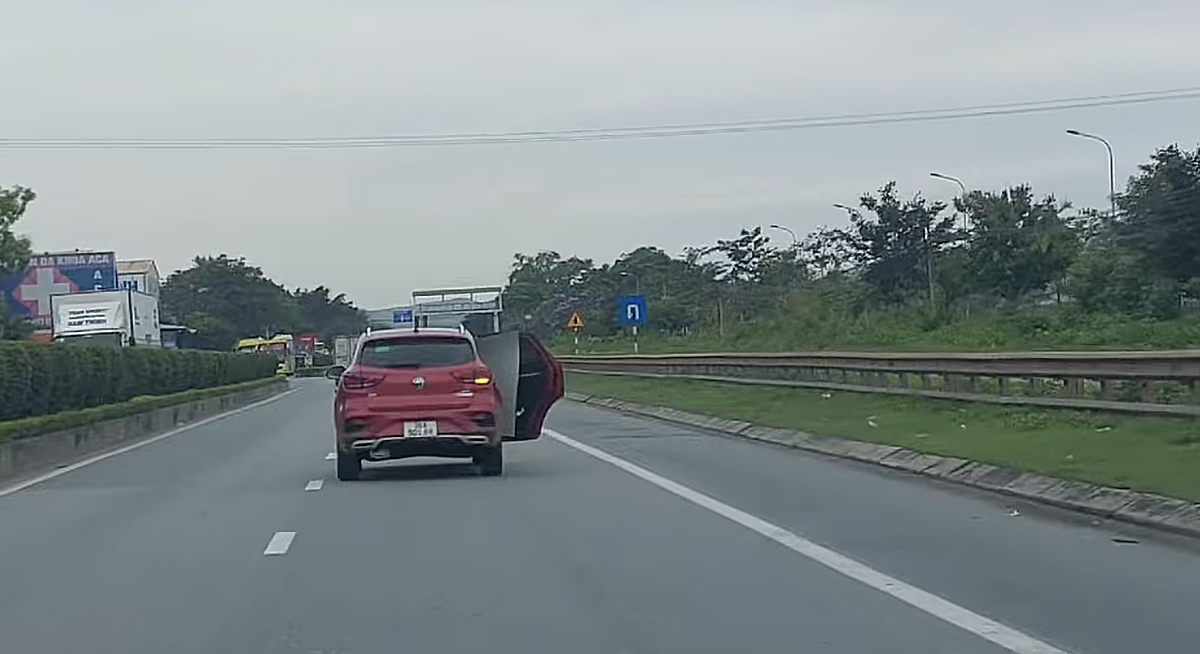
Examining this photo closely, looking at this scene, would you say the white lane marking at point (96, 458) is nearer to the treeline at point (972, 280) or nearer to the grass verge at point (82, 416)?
the grass verge at point (82, 416)

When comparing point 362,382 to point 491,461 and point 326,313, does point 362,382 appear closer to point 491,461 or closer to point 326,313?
point 491,461

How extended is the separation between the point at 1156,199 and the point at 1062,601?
3334 cm

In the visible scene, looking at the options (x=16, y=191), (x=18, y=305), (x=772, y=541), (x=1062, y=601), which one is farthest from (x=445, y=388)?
(x=18, y=305)

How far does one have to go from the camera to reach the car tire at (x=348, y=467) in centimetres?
2134

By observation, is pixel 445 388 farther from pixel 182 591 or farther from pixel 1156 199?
pixel 1156 199

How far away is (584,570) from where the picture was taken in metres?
12.6

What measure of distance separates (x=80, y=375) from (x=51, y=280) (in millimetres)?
53852

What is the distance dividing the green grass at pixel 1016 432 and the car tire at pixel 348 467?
674 centimetres

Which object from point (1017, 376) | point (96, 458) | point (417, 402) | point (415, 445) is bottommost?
point (96, 458)

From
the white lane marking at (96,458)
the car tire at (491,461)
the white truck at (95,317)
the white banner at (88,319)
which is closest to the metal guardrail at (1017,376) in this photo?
the car tire at (491,461)

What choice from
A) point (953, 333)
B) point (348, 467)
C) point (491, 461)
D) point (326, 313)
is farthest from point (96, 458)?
point (326, 313)

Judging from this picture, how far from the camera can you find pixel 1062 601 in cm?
1061

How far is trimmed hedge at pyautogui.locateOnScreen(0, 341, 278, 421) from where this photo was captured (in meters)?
29.9

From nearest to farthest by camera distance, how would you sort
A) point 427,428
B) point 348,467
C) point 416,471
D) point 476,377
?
point 427,428 → point 476,377 → point 348,467 → point 416,471
